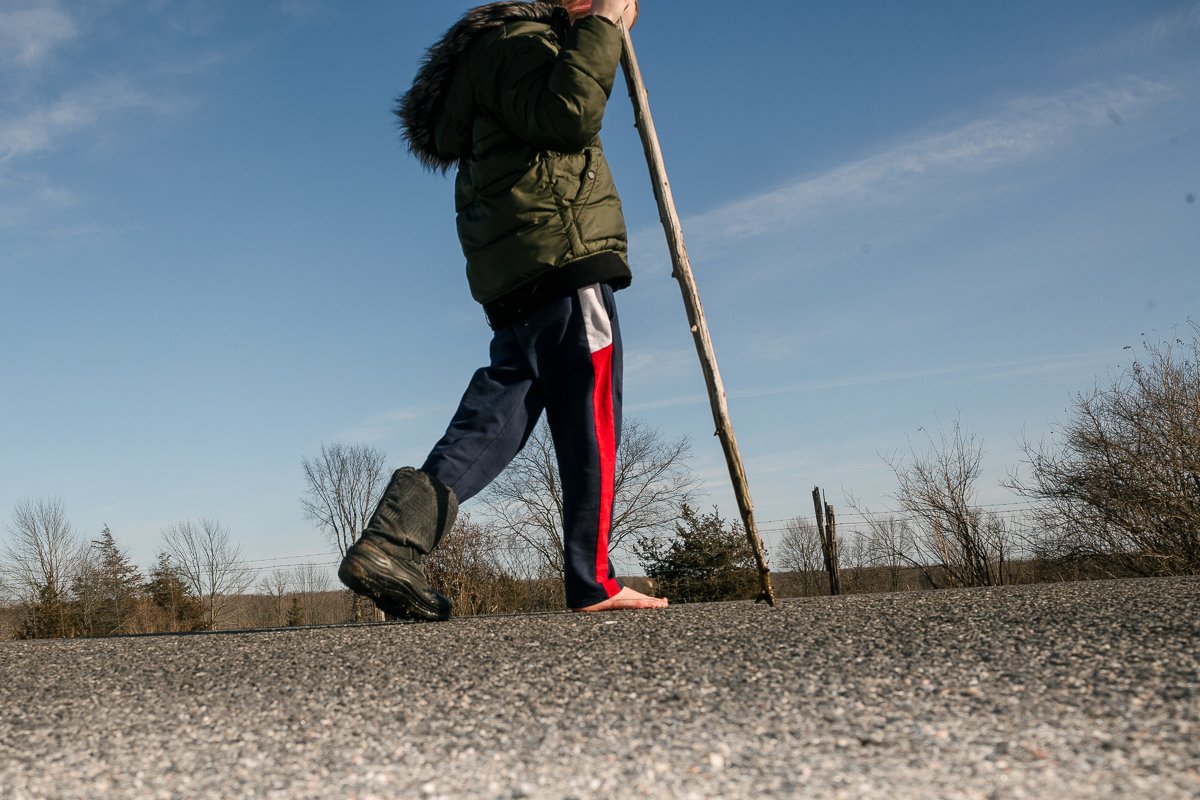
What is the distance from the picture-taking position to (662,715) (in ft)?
4.75

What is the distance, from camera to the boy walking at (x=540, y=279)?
9.78 ft

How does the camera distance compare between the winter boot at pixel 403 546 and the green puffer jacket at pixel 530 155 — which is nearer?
the winter boot at pixel 403 546

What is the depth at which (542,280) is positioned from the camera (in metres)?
3.13

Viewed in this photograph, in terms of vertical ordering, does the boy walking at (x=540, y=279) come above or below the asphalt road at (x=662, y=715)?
above

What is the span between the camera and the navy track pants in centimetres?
312

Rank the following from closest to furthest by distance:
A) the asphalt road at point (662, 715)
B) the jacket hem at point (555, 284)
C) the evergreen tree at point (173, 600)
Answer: the asphalt road at point (662, 715)
the jacket hem at point (555, 284)
the evergreen tree at point (173, 600)

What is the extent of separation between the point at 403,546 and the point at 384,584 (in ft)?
0.44

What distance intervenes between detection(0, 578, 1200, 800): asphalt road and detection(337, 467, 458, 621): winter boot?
1.76ft

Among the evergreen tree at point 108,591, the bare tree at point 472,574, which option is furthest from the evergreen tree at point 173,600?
the bare tree at point 472,574

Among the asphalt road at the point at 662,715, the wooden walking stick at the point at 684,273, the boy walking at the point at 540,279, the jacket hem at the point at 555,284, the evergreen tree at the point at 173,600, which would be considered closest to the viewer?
the asphalt road at the point at 662,715

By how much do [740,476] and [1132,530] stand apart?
1233 cm

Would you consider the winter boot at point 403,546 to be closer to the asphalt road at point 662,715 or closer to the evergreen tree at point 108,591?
the asphalt road at point 662,715

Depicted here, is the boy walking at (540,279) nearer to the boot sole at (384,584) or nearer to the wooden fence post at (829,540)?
the boot sole at (384,584)

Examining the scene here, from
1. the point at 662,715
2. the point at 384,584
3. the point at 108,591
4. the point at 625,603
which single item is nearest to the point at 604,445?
the point at 625,603
